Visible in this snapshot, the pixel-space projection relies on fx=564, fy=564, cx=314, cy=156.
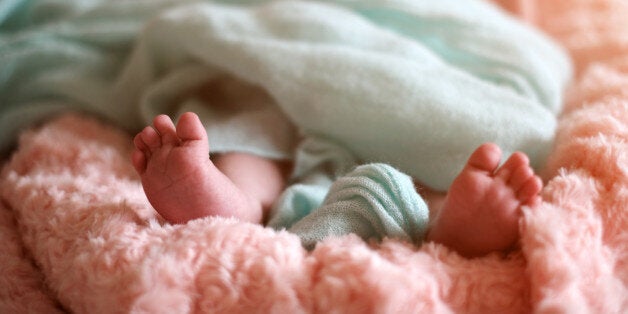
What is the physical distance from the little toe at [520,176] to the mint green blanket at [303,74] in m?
0.17

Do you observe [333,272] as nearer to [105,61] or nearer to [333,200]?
[333,200]

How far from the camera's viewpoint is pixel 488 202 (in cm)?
55

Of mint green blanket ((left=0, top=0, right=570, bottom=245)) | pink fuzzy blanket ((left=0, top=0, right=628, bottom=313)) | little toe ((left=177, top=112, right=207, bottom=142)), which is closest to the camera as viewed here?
pink fuzzy blanket ((left=0, top=0, right=628, bottom=313))

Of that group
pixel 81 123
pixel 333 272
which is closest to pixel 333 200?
pixel 333 272

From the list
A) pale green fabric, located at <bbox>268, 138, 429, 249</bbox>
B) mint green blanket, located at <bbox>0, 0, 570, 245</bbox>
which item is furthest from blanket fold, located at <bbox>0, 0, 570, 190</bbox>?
pale green fabric, located at <bbox>268, 138, 429, 249</bbox>

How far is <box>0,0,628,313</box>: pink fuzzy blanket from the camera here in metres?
0.51

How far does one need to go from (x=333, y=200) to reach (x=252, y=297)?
16 centimetres

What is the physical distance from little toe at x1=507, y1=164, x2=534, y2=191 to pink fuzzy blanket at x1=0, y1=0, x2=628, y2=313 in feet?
0.11

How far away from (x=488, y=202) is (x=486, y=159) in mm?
44

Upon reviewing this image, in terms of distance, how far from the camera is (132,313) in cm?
49

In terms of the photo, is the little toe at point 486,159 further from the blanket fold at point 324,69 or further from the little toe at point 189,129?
the little toe at point 189,129

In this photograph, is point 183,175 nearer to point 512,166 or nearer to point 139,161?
point 139,161

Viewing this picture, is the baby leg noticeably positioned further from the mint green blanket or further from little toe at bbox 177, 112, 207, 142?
the mint green blanket

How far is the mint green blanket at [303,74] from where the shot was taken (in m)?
0.76
